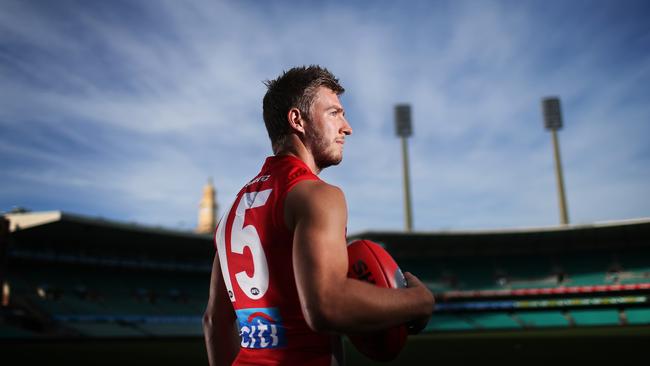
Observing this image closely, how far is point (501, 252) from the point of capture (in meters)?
49.5

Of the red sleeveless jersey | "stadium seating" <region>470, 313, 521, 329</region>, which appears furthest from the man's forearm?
"stadium seating" <region>470, 313, 521, 329</region>

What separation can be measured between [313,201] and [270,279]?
39 centimetres

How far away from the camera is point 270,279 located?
1879 mm

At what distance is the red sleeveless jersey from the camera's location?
1.82m

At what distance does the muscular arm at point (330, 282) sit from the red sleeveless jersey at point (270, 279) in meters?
0.16

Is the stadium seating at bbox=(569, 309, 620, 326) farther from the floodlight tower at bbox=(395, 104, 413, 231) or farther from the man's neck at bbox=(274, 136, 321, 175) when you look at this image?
the man's neck at bbox=(274, 136, 321, 175)

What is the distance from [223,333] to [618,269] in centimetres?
5028

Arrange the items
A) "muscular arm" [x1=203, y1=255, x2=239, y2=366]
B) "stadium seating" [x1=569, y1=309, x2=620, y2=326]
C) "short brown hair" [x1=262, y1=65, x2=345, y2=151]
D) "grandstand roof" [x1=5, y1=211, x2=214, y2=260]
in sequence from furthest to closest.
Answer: "stadium seating" [x1=569, y1=309, x2=620, y2=326] → "grandstand roof" [x1=5, y1=211, x2=214, y2=260] → "muscular arm" [x1=203, y1=255, x2=239, y2=366] → "short brown hair" [x1=262, y1=65, x2=345, y2=151]

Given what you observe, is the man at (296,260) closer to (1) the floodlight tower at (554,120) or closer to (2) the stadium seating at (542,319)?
(2) the stadium seating at (542,319)

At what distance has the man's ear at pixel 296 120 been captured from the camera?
6.92ft

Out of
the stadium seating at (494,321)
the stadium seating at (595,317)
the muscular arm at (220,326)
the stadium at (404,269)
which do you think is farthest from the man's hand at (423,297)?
the stadium seating at (595,317)

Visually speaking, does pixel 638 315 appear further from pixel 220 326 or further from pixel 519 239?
pixel 220 326

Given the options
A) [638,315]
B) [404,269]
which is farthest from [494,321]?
[404,269]

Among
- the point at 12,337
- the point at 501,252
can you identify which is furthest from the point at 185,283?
the point at 501,252
